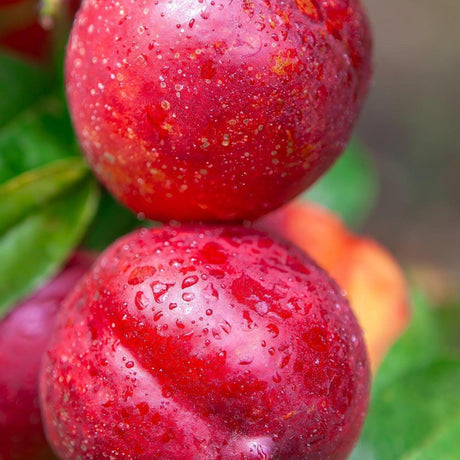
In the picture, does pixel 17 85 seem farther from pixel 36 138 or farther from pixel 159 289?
pixel 159 289

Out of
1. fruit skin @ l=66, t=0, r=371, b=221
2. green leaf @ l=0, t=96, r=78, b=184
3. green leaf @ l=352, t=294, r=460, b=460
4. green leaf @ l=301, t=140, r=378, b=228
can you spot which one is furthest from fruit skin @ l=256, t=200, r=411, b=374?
fruit skin @ l=66, t=0, r=371, b=221

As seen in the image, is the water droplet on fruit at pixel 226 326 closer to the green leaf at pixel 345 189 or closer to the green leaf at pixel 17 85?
the green leaf at pixel 17 85

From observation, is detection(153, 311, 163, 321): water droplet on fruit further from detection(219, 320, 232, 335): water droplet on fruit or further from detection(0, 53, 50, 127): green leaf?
detection(0, 53, 50, 127): green leaf

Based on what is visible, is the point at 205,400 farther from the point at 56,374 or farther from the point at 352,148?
the point at 352,148

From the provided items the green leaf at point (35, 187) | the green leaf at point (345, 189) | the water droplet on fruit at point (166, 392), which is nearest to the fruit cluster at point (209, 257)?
the water droplet on fruit at point (166, 392)

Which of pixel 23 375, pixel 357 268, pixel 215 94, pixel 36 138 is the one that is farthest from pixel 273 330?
pixel 357 268

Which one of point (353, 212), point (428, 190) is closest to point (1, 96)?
point (353, 212)

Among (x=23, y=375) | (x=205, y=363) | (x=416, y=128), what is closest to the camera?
(x=205, y=363)
